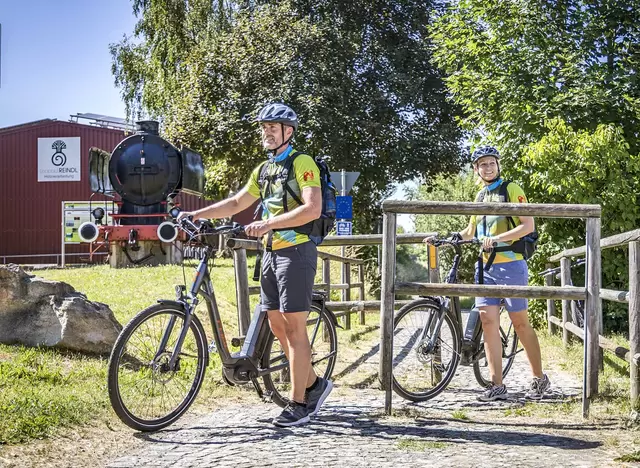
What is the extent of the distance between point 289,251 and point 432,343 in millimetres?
1711

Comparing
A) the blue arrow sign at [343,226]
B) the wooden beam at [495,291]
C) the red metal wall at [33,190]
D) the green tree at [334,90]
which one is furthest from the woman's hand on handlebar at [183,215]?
the red metal wall at [33,190]

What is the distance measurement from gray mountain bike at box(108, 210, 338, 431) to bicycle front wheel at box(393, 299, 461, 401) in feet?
3.39

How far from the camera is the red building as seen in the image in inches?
1372

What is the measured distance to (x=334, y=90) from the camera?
26500 millimetres

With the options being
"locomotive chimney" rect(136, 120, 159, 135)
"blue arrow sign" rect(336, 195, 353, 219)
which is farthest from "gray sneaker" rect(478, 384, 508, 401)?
"locomotive chimney" rect(136, 120, 159, 135)

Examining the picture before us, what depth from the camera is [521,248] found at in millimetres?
6359

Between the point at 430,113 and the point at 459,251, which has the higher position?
the point at 430,113

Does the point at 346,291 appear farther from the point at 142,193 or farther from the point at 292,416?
the point at 142,193

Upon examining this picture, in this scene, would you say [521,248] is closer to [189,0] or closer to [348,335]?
[348,335]

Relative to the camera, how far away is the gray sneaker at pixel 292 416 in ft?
17.2

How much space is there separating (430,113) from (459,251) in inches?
919

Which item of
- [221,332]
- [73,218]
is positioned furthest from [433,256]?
[73,218]

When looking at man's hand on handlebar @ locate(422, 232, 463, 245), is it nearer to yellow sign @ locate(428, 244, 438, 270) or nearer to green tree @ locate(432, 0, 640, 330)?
yellow sign @ locate(428, 244, 438, 270)

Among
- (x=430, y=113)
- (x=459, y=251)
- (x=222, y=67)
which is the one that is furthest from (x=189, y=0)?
(x=459, y=251)
